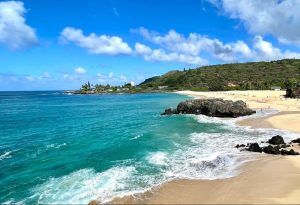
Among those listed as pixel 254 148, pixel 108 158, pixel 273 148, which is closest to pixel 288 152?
pixel 273 148

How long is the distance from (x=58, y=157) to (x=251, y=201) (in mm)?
21049

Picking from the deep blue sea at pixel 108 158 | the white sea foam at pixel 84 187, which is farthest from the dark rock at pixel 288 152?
the white sea foam at pixel 84 187

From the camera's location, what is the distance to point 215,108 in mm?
65938

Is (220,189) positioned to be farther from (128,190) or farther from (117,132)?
(117,132)

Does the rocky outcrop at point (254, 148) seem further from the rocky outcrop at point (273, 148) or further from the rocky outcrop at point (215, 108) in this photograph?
the rocky outcrop at point (215, 108)

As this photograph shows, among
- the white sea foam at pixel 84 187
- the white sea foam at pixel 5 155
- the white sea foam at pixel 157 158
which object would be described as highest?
the white sea foam at pixel 157 158

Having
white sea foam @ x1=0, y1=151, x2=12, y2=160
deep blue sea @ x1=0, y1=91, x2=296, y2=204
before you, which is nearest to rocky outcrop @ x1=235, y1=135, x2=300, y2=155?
deep blue sea @ x1=0, y1=91, x2=296, y2=204

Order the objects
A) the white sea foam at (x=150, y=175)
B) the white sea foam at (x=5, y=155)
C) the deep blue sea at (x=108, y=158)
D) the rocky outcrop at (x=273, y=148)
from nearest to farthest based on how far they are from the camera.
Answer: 1. the white sea foam at (x=150, y=175)
2. the deep blue sea at (x=108, y=158)
3. the rocky outcrop at (x=273, y=148)
4. the white sea foam at (x=5, y=155)

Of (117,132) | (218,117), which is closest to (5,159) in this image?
(117,132)

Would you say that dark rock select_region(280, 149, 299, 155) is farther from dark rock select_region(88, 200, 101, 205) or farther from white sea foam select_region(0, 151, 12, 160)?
white sea foam select_region(0, 151, 12, 160)

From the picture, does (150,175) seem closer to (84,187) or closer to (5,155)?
(84,187)

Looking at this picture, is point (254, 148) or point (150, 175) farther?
point (254, 148)

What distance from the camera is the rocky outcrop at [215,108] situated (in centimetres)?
6538

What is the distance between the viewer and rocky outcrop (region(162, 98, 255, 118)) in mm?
65375
